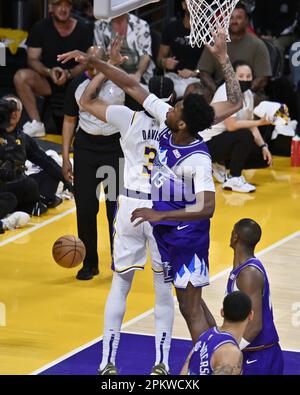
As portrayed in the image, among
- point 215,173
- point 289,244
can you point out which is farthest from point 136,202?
point 215,173

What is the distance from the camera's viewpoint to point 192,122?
24.8 feet

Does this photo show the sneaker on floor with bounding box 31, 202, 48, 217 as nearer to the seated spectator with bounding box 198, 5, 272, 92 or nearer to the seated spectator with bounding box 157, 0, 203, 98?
the seated spectator with bounding box 198, 5, 272, 92

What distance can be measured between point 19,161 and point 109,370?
4.23 m

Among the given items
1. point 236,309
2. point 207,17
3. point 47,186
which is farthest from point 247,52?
point 236,309

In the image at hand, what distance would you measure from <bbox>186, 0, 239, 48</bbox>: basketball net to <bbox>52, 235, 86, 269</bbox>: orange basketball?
1.98 m

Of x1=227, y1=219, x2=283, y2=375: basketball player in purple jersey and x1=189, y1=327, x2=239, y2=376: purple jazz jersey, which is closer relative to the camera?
x1=189, y1=327, x2=239, y2=376: purple jazz jersey

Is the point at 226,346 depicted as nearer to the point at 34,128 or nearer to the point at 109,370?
the point at 109,370

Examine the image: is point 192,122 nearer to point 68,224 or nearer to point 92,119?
point 92,119

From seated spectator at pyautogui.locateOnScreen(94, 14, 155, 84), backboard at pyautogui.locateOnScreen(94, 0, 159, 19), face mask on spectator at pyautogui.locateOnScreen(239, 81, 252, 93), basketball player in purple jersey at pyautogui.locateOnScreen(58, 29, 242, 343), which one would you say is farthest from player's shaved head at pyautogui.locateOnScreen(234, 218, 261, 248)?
seated spectator at pyautogui.locateOnScreen(94, 14, 155, 84)

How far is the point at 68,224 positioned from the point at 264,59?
4163 mm

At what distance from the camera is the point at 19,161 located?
38.3ft

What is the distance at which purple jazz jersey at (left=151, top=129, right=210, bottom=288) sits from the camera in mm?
7648

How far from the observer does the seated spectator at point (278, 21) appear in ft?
54.5

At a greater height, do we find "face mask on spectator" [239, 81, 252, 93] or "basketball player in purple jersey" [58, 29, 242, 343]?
"basketball player in purple jersey" [58, 29, 242, 343]
